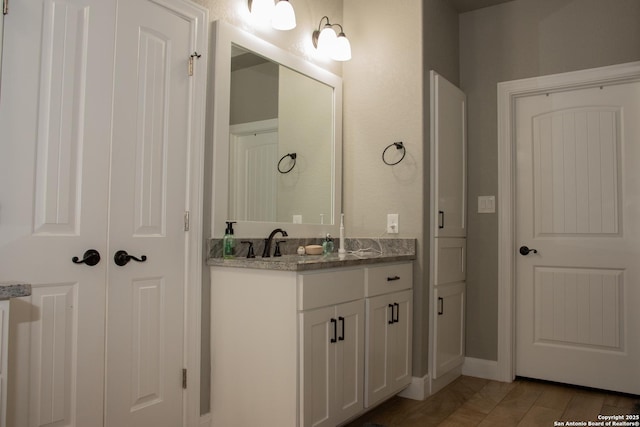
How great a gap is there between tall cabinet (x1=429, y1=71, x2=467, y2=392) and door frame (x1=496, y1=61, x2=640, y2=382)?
0.24 m

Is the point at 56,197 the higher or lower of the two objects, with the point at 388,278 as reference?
higher

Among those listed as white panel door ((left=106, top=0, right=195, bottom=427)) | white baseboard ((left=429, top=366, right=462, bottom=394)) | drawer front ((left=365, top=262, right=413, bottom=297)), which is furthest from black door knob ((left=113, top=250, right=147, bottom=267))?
white baseboard ((left=429, top=366, right=462, bottom=394))

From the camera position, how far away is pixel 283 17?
102 inches

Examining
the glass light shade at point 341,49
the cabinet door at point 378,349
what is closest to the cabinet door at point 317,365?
the cabinet door at point 378,349

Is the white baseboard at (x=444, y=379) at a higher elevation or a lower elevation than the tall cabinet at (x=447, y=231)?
lower

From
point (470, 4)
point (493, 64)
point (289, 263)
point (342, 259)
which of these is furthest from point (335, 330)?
point (470, 4)

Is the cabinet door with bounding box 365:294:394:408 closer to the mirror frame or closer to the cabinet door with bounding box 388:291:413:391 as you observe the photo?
the cabinet door with bounding box 388:291:413:391

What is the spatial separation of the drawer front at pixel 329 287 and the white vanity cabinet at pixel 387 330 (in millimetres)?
110

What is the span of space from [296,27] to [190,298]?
172 centimetres

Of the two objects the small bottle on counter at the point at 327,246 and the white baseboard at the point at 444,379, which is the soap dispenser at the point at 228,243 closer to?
the small bottle on counter at the point at 327,246

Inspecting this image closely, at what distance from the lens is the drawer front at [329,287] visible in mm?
2006

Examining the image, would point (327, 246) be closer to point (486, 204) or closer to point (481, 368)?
point (486, 204)

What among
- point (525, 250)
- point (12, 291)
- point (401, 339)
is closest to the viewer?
point (12, 291)

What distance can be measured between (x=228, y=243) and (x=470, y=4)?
2.47 meters
